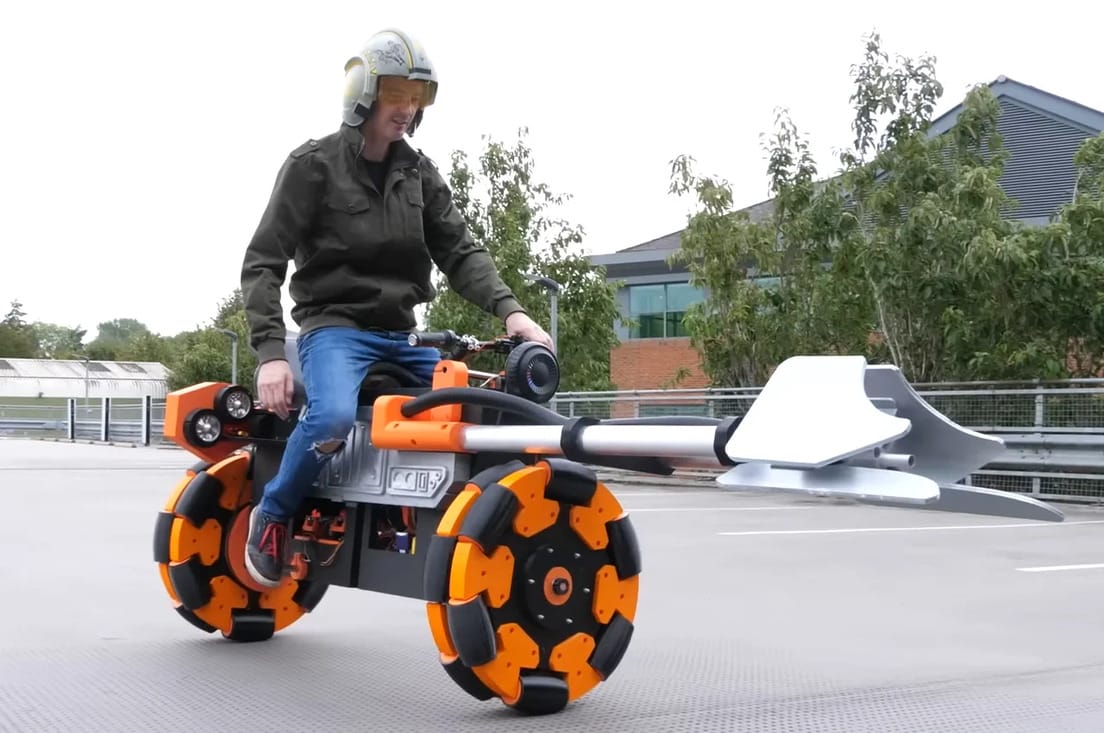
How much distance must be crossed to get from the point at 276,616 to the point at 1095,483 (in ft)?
39.0

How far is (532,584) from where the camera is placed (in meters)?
3.98

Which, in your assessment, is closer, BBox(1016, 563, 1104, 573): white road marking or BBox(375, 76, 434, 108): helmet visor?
BBox(375, 76, 434, 108): helmet visor

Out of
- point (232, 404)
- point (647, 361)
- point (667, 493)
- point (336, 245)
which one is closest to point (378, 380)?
point (336, 245)

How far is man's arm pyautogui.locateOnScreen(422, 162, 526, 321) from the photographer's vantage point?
500cm

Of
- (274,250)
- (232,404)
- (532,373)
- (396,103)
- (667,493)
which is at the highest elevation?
(396,103)

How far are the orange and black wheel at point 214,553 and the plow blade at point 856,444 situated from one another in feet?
8.24

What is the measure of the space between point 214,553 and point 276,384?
94 centimetres

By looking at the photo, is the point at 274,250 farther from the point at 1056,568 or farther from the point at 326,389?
the point at 1056,568

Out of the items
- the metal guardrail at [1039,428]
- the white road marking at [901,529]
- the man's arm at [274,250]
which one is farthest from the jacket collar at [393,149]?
the metal guardrail at [1039,428]

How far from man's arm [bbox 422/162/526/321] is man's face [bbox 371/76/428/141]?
1.00ft

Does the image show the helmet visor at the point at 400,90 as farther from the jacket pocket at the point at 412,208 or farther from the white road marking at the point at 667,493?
the white road marking at the point at 667,493

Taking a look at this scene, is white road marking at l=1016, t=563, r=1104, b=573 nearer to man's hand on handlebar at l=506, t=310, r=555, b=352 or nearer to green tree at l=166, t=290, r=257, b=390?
man's hand on handlebar at l=506, t=310, r=555, b=352

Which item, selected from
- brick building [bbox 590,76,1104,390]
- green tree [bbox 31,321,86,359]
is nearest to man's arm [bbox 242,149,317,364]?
brick building [bbox 590,76,1104,390]

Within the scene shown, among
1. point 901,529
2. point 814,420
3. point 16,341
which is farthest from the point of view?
point 16,341
